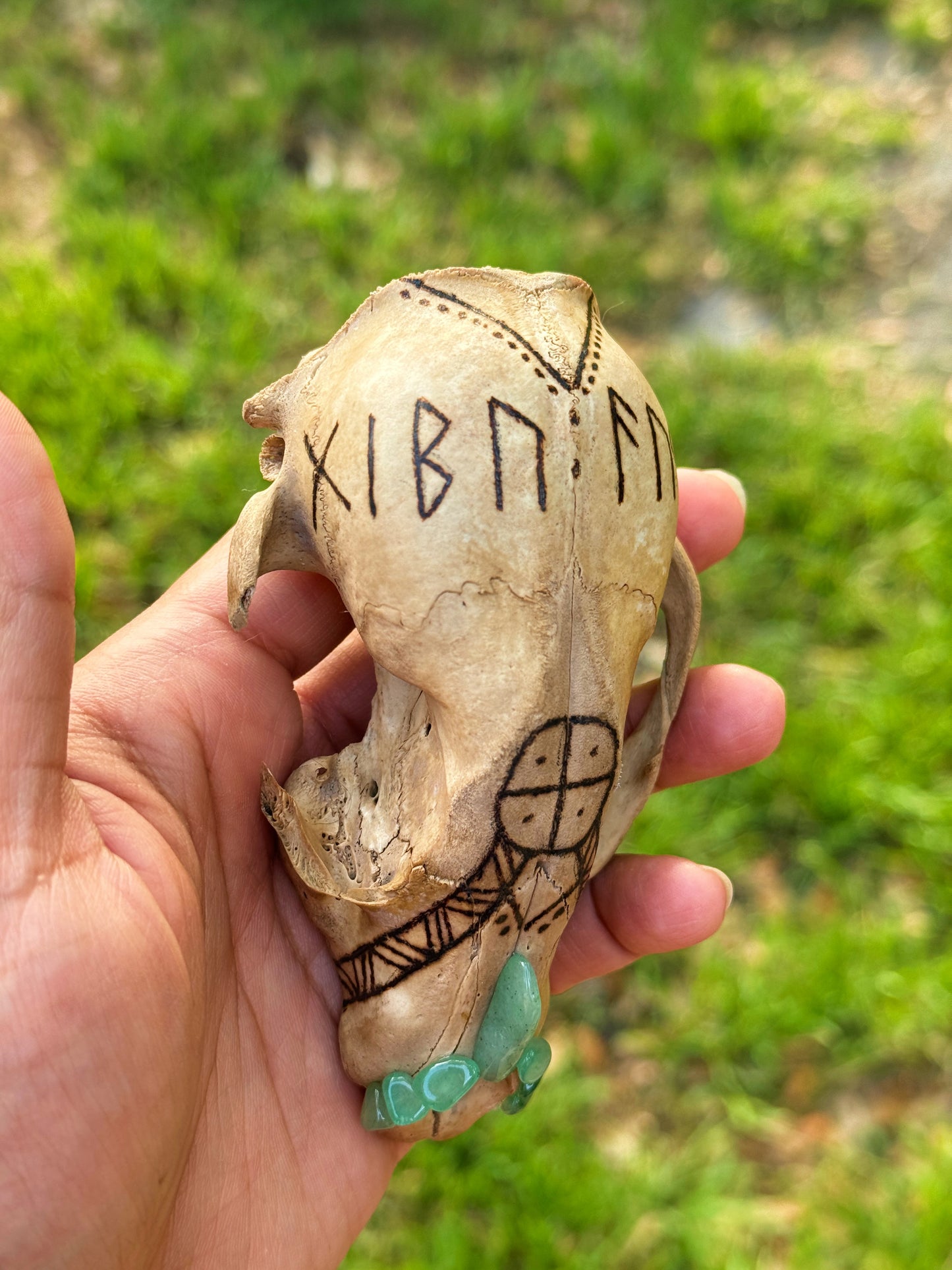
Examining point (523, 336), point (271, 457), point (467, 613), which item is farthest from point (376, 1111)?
point (523, 336)

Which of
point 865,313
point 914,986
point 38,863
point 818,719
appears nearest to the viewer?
point 38,863

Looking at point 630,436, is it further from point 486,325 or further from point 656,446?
point 486,325

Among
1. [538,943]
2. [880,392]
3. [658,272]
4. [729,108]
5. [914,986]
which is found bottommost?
[914,986]

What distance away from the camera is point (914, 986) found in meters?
3.71

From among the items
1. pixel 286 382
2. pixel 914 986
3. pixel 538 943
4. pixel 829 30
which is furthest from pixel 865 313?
pixel 538 943

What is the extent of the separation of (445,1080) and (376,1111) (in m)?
0.25

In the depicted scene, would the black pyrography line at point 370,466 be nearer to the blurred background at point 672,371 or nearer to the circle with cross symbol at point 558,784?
the circle with cross symbol at point 558,784

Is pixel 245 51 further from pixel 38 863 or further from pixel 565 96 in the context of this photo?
pixel 38 863

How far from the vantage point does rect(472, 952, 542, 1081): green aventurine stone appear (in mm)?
2432

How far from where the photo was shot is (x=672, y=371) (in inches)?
195

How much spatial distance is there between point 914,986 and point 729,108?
4.18m

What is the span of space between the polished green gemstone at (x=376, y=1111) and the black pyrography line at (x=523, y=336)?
1607 mm

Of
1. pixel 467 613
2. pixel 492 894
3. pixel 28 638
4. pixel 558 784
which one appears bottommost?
pixel 492 894

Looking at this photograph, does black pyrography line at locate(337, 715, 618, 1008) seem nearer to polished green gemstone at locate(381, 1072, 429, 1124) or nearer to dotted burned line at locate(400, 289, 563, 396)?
polished green gemstone at locate(381, 1072, 429, 1124)
